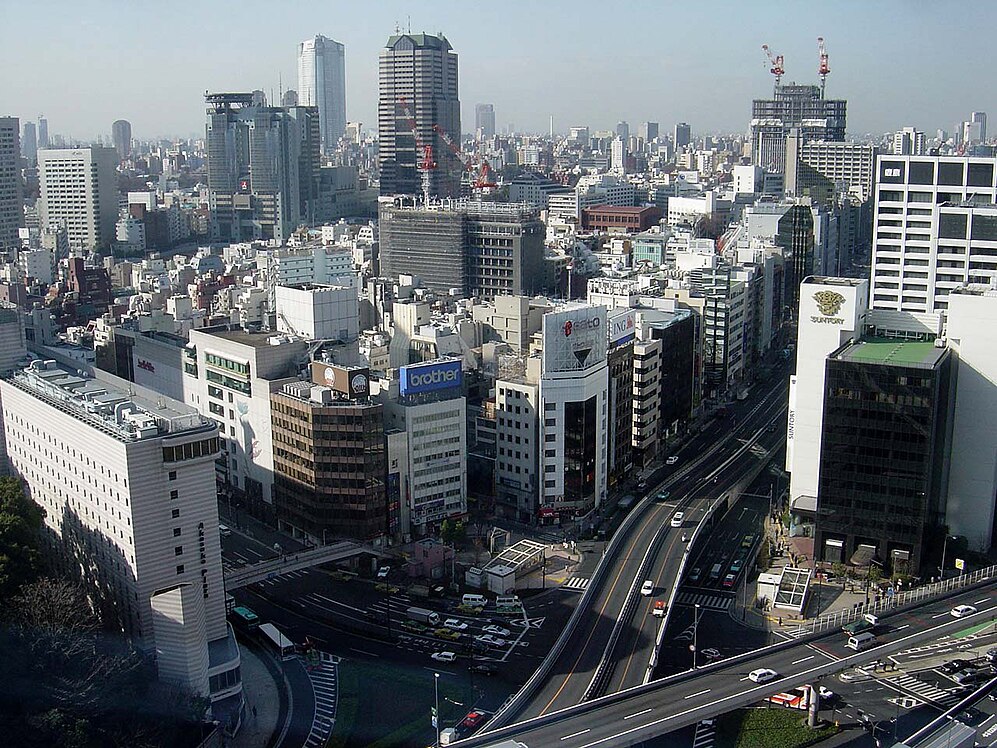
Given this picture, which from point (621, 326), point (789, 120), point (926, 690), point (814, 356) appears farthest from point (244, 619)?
point (789, 120)

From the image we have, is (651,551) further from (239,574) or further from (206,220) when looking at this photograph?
(206,220)

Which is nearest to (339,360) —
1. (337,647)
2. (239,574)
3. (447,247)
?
(239,574)

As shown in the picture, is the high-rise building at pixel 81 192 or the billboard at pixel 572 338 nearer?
the billboard at pixel 572 338

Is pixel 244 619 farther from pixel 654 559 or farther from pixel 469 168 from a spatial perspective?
pixel 469 168

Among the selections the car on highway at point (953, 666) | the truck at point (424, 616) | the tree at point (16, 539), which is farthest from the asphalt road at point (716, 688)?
the tree at point (16, 539)

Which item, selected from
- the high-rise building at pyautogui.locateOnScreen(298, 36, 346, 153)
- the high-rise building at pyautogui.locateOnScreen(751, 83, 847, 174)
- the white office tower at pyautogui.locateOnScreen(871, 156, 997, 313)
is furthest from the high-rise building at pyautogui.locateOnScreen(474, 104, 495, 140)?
the white office tower at pyautogui.locateOnScreen(871, 156, 997, 313)

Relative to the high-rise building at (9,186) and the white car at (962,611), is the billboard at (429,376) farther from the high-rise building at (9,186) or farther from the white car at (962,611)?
the high-rise building at (9,186)
